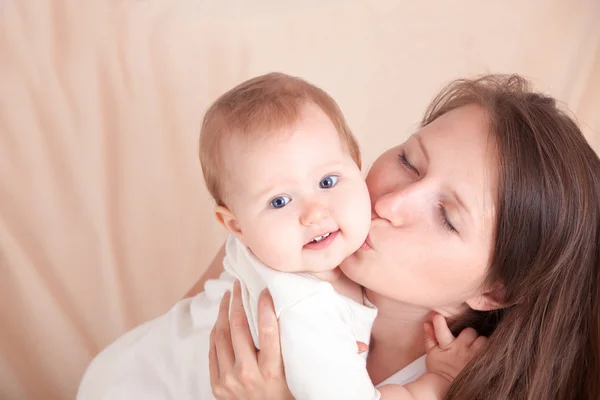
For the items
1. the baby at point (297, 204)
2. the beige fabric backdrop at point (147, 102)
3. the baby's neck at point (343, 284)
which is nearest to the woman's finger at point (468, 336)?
the baby's neck at point (343, 284)

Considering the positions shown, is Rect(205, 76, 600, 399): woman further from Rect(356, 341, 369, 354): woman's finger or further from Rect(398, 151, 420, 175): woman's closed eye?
Rect(356, 341, 369, 354): woman's finger

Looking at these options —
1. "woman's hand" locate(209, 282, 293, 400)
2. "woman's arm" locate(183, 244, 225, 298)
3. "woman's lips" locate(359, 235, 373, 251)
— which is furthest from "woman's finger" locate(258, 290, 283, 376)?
"woman's arm" locate(183, 244, 225, 298)

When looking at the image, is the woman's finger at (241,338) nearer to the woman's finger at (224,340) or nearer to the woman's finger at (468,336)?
the woman's finger at (224,340)

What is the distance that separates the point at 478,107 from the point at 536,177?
198 mm

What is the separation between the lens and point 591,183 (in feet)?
4.35

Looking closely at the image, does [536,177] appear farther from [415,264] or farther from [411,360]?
[411,360]

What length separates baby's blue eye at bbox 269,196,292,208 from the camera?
3.62 feet

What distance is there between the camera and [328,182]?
1.12m

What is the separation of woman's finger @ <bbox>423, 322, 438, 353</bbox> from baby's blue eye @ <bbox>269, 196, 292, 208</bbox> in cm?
53

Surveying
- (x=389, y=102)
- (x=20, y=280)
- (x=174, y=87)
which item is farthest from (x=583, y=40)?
(x=20, y=280)

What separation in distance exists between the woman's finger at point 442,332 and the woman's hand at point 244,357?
0.36 meters

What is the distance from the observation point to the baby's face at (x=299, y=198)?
108 cm

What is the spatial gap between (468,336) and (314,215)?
0.56m

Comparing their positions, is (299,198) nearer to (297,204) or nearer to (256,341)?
(297,204)
